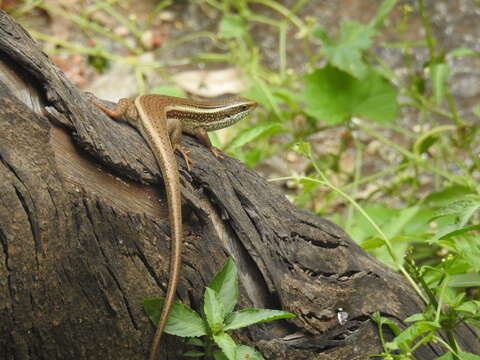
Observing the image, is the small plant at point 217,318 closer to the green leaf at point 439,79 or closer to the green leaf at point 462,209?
the green leaf at point 462,209

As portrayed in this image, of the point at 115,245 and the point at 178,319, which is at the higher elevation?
the point at 115,245

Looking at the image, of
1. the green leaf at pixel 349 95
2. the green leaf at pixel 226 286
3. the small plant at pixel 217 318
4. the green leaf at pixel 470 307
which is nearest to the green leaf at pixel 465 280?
the green leaf at pixel 470 307

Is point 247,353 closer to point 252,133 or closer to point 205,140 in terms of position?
point 205,140

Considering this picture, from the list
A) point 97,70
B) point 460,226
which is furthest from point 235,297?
point 97,70

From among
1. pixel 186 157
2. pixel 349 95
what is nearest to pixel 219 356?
pixel 186 157

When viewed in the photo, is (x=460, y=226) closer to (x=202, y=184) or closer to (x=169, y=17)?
(x=202, y=184)
